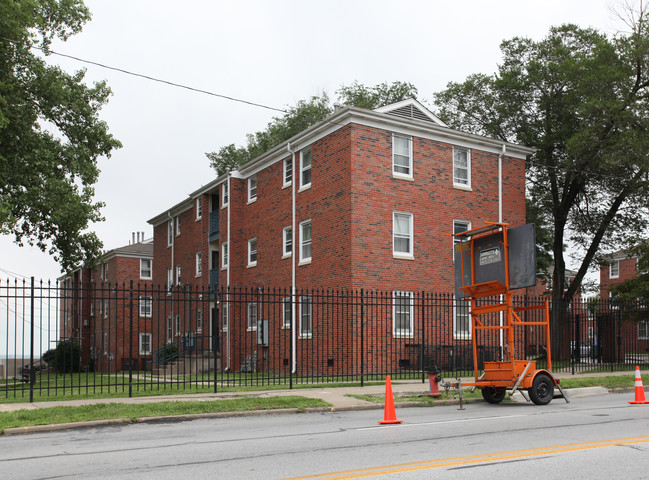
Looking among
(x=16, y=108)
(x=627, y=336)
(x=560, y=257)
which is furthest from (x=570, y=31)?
(x=16, y=108)

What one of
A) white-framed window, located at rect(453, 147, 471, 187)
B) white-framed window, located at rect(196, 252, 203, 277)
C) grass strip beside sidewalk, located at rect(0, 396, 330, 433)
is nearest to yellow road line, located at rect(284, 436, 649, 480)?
grass strip beside sidewalk, located at rect(0, 396, 330, 433)

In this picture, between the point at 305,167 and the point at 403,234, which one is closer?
the point at 403,234

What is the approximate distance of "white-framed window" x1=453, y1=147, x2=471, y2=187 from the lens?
27.7m

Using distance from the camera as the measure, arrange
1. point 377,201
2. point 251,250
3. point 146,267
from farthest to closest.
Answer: point 146,267
point 251,250
point 377,201

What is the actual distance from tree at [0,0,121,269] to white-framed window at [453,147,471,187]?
568 inches

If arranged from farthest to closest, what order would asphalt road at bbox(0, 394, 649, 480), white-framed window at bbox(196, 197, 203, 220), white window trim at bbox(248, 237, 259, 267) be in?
white-framed window at bbox(196, 197, 203, 220) < white window trim at bbox(248, 237, 259, 267) < asphalt road at bbox(0, 394, 649, 480)

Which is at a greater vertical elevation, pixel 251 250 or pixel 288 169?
pixel 288 169

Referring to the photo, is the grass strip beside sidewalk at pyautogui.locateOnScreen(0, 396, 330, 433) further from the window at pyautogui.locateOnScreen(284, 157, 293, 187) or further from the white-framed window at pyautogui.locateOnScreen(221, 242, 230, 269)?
the white-framed window at pyautogui.locateOnScreen(221, 242, 230, 269)

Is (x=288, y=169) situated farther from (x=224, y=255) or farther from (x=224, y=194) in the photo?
(x=224, y=255)

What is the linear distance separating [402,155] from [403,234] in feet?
10.2

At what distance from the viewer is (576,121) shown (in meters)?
33.0

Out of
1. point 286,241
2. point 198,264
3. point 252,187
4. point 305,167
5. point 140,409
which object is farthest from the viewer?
point 198,264

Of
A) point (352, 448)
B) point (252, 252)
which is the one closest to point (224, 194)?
point (252, 252)

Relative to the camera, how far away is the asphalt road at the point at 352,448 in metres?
7.32
